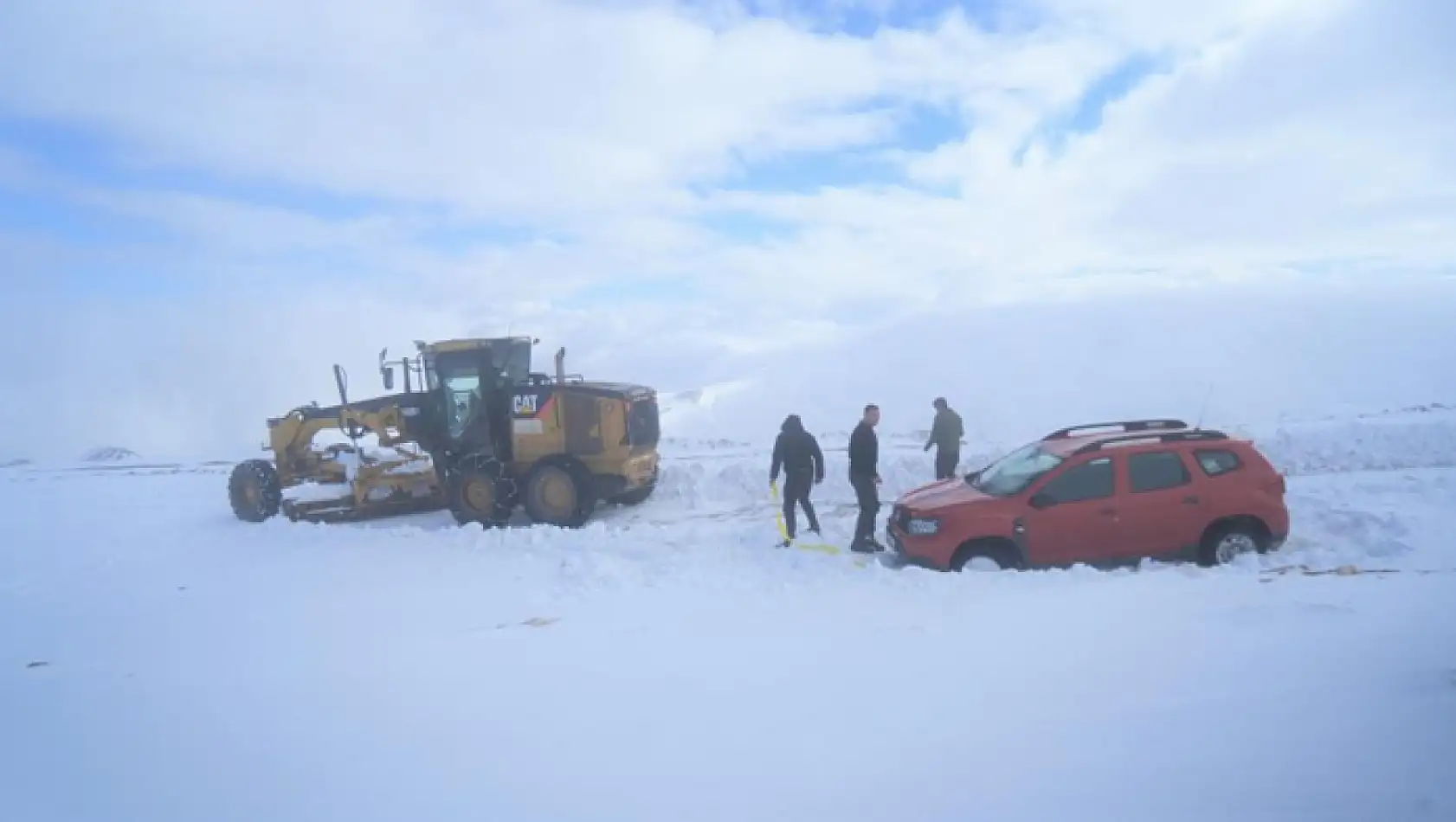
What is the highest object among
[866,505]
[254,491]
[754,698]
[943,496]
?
[254,491]

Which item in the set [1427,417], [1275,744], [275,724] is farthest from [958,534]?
[1427,417]

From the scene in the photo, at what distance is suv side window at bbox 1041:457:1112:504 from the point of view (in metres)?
8.04

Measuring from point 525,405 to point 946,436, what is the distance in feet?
20.7

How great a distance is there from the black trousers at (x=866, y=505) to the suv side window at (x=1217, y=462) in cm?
331

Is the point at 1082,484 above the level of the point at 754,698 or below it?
above

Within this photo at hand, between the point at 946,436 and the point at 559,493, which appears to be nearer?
the point at 946,436

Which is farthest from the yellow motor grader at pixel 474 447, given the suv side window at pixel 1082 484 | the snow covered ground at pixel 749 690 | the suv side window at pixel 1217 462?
the suv side window at pixel 1217 462

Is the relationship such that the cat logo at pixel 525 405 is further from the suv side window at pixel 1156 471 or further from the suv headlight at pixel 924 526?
the suv side window at pixel 1156 471

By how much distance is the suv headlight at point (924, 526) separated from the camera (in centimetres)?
812

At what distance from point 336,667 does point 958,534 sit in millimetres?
5555

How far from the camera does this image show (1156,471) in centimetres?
811

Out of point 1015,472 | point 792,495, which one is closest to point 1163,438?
point 1015,472

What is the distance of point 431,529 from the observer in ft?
40.9

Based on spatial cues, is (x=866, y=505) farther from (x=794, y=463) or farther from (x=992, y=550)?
(x=992, y=550)
